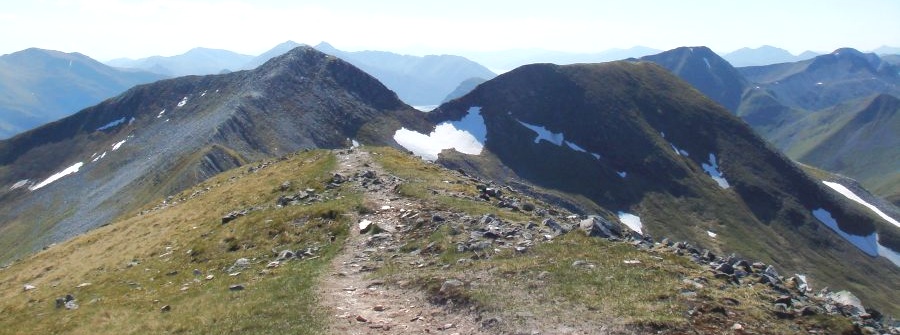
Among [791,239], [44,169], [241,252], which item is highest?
[241,252]

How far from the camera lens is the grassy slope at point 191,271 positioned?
25.6 m

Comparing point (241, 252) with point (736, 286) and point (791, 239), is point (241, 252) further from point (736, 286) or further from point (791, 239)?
point (791, 239)

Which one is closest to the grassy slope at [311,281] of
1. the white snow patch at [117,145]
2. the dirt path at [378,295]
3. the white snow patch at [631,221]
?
the dirt path at [378,295]

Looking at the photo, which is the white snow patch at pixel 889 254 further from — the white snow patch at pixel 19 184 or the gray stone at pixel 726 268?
the white snow patch at pixel 19 184

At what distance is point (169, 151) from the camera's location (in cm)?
14612

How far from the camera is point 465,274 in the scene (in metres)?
26.2

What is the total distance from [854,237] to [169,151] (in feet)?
582

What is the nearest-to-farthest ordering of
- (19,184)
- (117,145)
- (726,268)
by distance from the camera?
(726,268) < (117,145) < (19,184)

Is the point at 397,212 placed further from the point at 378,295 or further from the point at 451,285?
the point at 451,285

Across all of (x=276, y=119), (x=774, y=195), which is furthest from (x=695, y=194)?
(x=276, y=119)

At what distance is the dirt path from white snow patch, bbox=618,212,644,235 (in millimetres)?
132924

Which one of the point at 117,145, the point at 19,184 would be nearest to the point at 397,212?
the point at 117,145

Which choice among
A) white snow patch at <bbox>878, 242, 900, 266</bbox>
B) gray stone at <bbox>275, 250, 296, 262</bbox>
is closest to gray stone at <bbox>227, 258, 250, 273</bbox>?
gray stone at <bbox>275, 250, 296, 262</bbox>

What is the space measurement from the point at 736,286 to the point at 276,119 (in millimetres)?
157258
